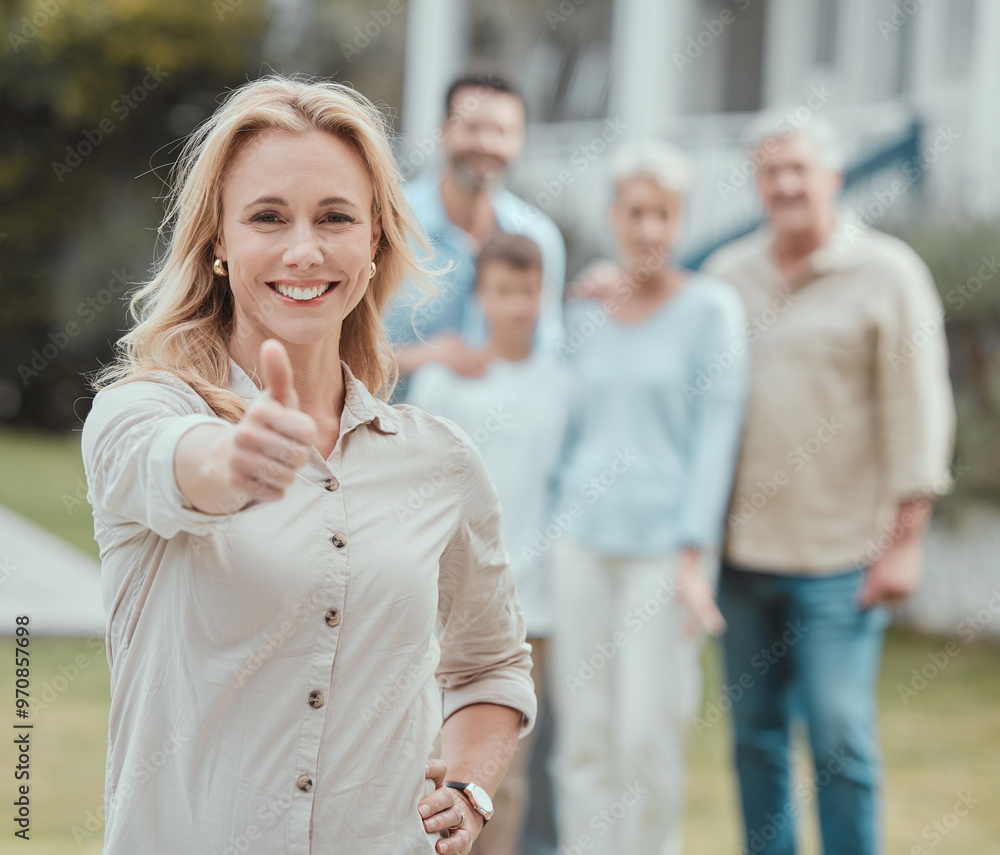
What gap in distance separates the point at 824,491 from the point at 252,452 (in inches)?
98.6

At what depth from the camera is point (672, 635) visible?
333 cm

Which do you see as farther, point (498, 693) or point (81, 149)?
point (81, 149)

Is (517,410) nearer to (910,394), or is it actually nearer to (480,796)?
(910,394)

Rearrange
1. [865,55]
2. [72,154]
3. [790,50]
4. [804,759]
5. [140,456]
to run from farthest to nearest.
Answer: [72,154] → [790,50] → [865,55] → [804,759] → [140,456]

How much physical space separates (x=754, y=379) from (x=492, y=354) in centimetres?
77

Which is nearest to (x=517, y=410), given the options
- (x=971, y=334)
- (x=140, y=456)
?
(x=140, y=456)

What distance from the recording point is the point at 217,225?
156 centimetres

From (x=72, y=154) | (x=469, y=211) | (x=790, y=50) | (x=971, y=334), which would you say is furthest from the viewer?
(x=72, y=154)

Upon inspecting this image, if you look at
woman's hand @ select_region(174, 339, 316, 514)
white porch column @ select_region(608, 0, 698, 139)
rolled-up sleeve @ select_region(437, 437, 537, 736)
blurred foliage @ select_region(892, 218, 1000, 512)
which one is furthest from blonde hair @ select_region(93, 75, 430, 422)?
white porch column @ select_region(608, 0, 698, 139)

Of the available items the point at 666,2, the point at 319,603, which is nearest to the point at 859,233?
the point at 319,603

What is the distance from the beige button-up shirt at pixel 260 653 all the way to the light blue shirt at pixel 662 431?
1.86m

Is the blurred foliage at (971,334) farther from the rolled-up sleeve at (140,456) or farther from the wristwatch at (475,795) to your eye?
the rolled-up sleeve at (140,456)

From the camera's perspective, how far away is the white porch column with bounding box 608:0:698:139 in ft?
32.5

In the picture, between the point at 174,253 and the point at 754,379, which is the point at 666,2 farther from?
the point at 174,253
